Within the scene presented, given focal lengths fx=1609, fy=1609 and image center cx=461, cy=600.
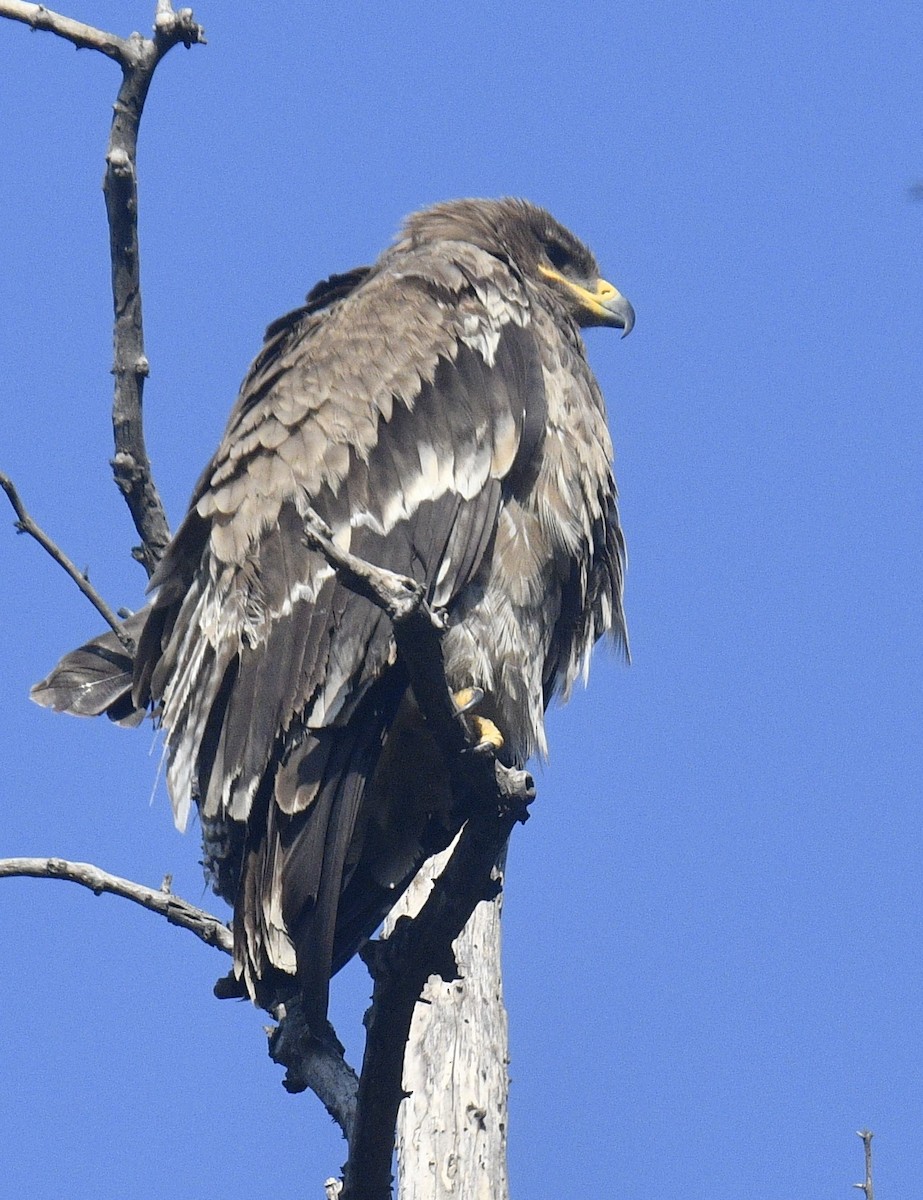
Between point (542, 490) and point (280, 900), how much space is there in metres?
1.46

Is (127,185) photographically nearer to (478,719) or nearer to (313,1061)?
(478,719)

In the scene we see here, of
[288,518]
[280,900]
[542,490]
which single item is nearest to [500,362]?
[542,490]

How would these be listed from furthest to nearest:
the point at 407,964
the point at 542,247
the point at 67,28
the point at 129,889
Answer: the point at 542,247, the point at 129,889, the point at 67,28, the point at 407,964

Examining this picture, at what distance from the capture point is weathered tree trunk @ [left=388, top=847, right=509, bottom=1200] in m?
4.82

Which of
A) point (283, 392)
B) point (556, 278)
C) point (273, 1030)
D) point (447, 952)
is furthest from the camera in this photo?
point (556, 278)

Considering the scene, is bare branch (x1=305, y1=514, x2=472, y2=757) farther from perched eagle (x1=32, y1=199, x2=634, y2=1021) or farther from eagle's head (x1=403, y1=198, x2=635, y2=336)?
Result: eagle's head (x1=403, y1=198, x2=635, y2=336)

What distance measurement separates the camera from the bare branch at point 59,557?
472 centimetres

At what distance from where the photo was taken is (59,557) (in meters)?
4.87

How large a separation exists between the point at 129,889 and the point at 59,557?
1019 millimetres

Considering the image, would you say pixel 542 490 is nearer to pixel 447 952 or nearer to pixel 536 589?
pixel 536 589

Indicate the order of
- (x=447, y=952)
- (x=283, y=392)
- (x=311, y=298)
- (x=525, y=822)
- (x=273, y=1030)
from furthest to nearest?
(x=311, y=298), (x=283, y=392), (x=273, y=1030), (x=525, y=822), (x=447, y=952)

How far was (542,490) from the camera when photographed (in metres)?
4.78

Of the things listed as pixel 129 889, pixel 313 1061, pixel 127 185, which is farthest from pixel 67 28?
pixel 313 1061

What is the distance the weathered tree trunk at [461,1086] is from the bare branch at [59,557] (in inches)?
55.1
